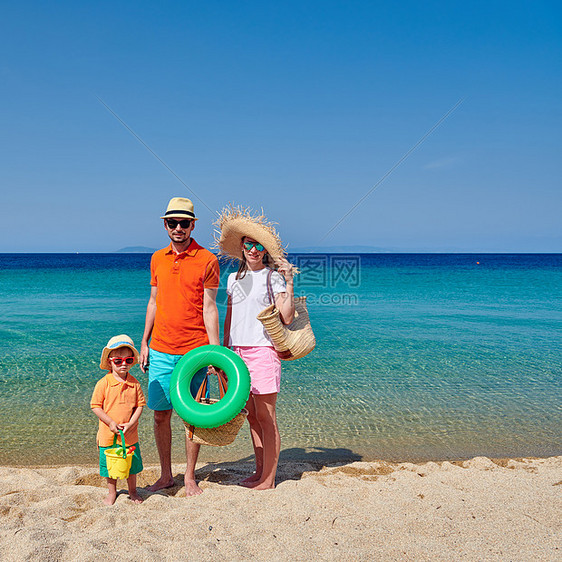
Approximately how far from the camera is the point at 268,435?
3520 millimetres

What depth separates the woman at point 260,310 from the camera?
344 cm

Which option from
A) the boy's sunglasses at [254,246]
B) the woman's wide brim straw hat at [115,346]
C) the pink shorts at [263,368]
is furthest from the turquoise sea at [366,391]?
the woman's wide brim straw hat at [115,346]

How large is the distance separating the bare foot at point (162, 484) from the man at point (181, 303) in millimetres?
270

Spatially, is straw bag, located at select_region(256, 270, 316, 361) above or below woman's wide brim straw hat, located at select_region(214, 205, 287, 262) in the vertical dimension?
below

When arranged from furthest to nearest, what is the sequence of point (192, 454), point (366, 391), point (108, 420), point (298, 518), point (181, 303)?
1. point (366, 391)
2. point (192, 454)
3. point (181, 303)
4. point (108, 420)
5. point (298, 518)

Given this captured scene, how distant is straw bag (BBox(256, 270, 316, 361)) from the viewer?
3306mm

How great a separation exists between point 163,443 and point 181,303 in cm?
119

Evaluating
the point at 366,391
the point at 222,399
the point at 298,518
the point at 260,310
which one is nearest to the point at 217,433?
the point at 222,399

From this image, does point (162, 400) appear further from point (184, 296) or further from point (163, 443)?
point (184, 296)

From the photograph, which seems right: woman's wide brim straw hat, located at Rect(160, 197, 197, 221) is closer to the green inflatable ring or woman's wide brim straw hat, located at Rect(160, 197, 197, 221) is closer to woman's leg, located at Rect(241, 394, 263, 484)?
the green inflatable ring

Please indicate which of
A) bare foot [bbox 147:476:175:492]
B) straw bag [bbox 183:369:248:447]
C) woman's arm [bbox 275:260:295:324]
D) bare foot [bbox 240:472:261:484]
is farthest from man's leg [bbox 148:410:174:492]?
woman's arm [bbox 275:260:295:324]

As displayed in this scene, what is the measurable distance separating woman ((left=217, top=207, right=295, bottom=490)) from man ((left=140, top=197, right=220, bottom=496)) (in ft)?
0.65

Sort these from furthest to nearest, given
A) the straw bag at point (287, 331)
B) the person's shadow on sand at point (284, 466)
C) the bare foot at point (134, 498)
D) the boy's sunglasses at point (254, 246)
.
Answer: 1. the person's shadow on sand at point (284, 466)
2. the boy's sunglasses at point (254, 246)
3. the straw bag at point (287, 331)
4. the bare foot at point (134, 498)

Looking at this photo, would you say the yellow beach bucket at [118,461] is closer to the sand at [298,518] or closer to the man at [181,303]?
the sand at [298,518]
